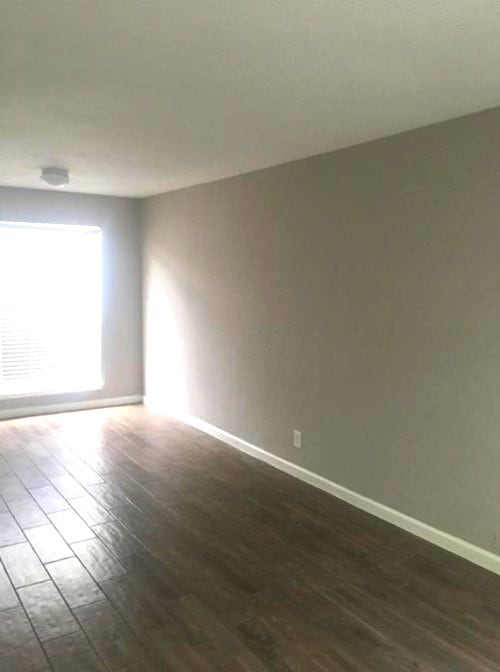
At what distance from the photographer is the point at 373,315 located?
131 inches

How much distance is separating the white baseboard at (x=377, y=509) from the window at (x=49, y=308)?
1.89 meters

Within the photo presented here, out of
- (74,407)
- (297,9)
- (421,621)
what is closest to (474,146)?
(297,9)

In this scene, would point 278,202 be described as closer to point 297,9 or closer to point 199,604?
point 297,9

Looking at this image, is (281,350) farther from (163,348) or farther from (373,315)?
(163,348)

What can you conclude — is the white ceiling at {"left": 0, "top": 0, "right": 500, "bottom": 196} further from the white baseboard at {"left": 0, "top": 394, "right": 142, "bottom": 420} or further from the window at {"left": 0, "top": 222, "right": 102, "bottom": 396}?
the white baseboard at {"left": 0, "top": 394, "right": 142, "bottom": 420}

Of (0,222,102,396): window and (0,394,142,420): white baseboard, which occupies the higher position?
(0,222,102,396): window

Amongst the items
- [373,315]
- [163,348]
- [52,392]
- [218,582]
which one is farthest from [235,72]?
[52,392]

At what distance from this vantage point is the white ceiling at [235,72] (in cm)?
167

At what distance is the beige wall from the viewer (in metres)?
2.78

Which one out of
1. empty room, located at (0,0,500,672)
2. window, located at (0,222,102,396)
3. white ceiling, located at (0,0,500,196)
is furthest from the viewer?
window, located at (0,222,102,396)

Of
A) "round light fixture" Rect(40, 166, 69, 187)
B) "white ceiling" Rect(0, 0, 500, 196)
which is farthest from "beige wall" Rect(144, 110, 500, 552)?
Answer: "round light fixture" Rect(40, 166, 69, 187)

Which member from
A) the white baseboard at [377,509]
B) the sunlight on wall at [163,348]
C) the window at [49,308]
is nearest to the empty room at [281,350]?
the white baseboard at [377,509]

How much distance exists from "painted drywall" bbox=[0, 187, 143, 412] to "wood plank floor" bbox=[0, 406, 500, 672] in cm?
199

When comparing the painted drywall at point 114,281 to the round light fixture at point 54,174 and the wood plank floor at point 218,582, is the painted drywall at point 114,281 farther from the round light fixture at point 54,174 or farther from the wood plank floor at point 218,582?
the wood plank floor at point 218,582
